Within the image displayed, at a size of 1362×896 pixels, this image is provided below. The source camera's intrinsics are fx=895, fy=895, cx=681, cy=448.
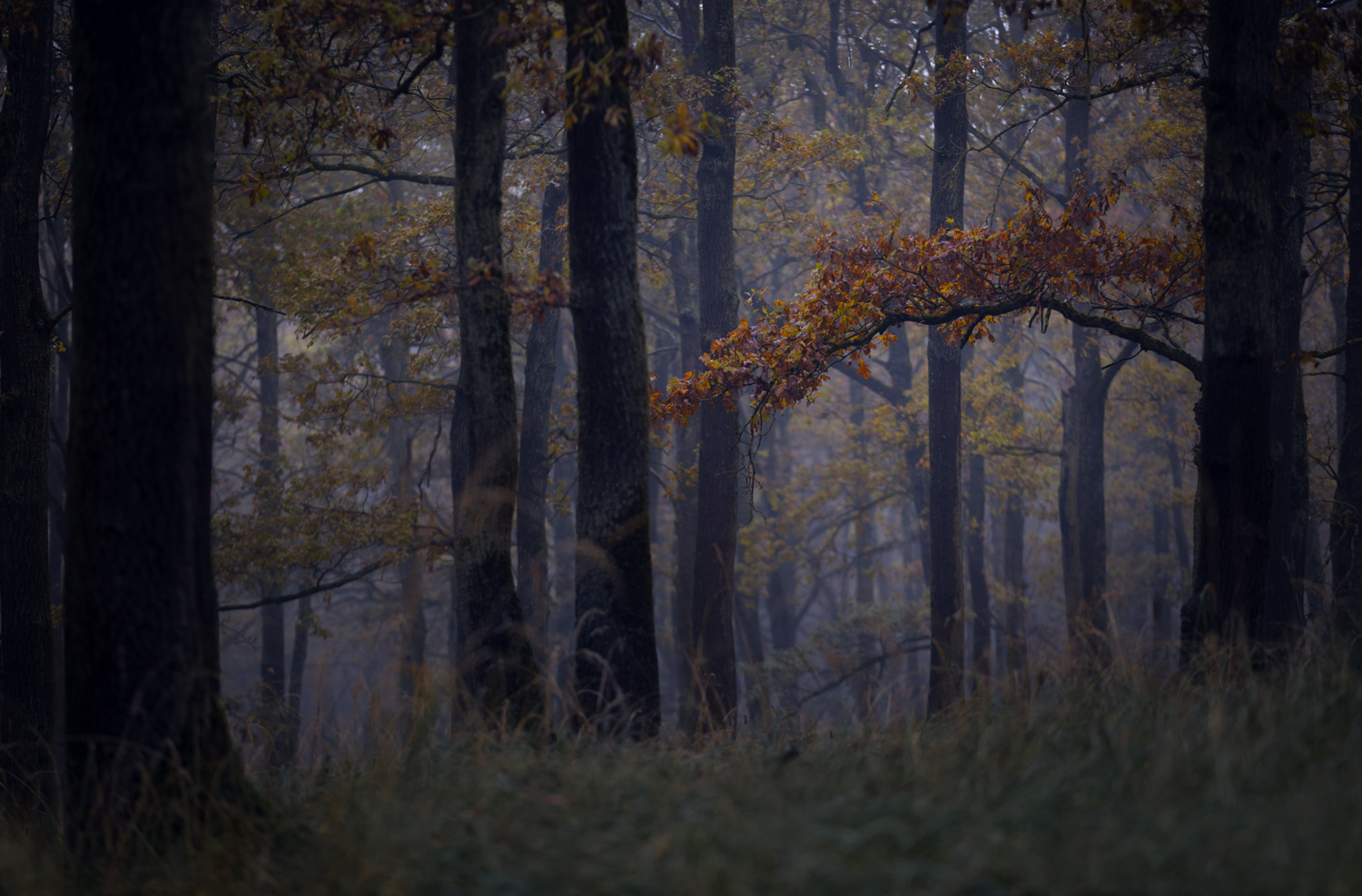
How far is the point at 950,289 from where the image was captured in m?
9.30

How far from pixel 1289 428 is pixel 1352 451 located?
6.47ft

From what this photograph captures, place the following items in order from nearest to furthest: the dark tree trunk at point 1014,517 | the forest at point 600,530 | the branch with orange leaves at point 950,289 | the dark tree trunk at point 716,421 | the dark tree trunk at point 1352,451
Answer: the forest at point 600,530, the branch with orange leaves at point 950,289, the dark tree trunk at point 1352,451, the dark tree trunk at point 716,421, the dark tree trunk at point 1014,517

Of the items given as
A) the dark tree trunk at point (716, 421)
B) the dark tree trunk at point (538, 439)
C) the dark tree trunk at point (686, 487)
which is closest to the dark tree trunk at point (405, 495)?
the dark tree trunk at point (538, 439)

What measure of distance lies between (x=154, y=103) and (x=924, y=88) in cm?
1069

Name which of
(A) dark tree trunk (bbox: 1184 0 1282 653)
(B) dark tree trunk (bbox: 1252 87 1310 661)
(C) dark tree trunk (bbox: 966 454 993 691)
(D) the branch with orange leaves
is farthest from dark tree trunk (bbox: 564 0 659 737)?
(C) dark tree trunk (bbox: 966 454 993 691)

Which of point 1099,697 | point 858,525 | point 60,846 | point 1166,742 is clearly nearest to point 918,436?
point 858,525

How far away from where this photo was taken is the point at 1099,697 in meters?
→ 5.51

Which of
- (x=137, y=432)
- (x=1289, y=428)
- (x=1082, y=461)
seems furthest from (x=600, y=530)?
(x=1082, y=461)

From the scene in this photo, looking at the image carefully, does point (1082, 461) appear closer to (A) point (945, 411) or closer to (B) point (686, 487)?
(A) point (945, 411)

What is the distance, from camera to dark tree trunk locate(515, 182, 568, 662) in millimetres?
15141

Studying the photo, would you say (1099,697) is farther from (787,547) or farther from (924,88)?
(787,547)

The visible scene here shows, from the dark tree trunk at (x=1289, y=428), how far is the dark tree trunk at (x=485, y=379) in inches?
331

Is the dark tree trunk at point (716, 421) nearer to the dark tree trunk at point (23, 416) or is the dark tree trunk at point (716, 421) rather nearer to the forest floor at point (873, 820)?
the dark tree trunk at point (23, 416)

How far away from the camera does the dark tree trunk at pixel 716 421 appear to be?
1238 centimetres
